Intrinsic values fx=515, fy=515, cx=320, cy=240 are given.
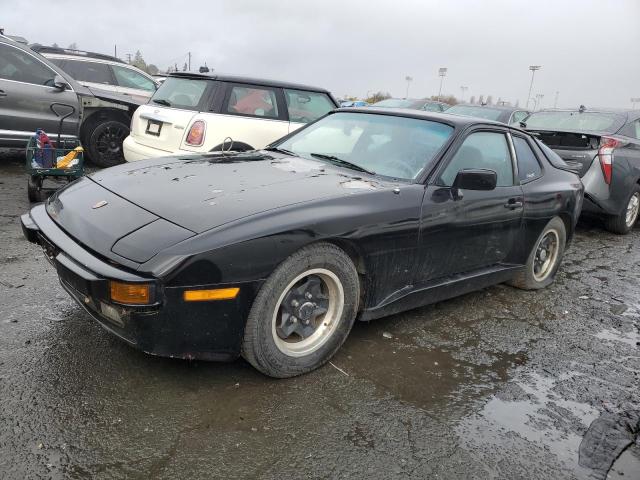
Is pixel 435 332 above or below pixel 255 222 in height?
below

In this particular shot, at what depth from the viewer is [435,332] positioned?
3.51 m

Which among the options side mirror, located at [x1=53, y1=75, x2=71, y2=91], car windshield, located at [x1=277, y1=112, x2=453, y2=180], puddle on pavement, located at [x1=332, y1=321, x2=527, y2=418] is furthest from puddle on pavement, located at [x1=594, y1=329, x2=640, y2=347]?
side mirror, located at [x1=53, y1=75, x2=71, y2=91]

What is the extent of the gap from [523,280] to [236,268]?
2.94 m

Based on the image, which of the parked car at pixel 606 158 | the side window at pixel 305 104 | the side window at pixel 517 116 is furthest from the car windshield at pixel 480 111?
the side window at pixel 305 104

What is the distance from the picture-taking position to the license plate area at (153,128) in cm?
585

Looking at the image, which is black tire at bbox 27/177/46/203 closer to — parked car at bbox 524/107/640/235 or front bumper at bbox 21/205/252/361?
front bumper at bbox 21/205/252/361

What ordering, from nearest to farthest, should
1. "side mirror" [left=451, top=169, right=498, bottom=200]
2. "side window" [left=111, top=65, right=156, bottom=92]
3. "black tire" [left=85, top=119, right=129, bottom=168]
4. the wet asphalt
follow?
the wet asphalt
"side mirror" [left=451, top=169, right=498, bottom=200]
"black tire" [left=85, top=119, right=129, bottom=168]
"side window" [left=111, top=65, right=156, bottom=92]

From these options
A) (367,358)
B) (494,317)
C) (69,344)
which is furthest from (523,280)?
(69,344)

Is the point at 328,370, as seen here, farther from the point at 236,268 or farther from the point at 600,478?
the point at 600,478

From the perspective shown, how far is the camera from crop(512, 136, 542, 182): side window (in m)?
4.08

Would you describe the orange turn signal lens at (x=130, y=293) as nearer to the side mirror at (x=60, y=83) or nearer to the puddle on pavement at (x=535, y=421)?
the puddle on pavement at (x=535, y=421)

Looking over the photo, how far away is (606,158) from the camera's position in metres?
6.26

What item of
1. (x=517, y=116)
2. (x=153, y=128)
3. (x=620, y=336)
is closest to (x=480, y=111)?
(x=517, y=116)

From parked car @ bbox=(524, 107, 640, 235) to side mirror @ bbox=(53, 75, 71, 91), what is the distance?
20.6 ft
